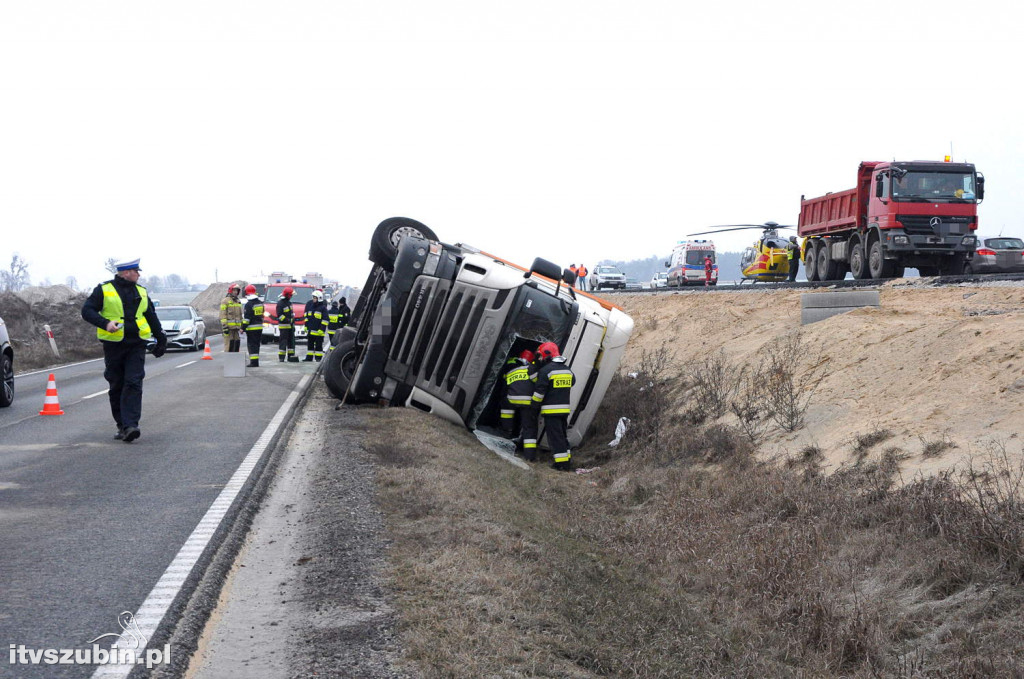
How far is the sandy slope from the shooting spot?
7090mm

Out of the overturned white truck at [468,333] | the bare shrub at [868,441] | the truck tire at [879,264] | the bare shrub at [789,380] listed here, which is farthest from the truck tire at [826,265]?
the bare shrub at [868,441]

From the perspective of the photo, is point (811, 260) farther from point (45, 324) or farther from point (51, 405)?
point (45, 324)

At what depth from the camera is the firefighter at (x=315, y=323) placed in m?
19.9

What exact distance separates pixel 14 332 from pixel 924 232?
88.0 feet

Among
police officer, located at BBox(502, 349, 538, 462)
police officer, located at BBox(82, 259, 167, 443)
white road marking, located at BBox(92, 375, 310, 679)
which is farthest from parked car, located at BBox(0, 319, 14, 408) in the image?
police officer, located at BBox(502, 349, 538, 462)

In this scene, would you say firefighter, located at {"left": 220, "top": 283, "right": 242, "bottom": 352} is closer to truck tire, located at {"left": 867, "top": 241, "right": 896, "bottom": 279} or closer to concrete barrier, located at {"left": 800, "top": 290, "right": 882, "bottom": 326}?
concrete barrier, located at {"left": 800, "top": 290, "right": 882, "bottom": 326}

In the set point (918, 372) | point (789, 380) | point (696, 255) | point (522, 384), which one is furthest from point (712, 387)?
point (696, 255)

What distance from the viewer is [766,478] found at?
7922 mm

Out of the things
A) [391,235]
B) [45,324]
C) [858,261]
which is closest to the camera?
[391,235]

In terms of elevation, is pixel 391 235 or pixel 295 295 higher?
pixel 391 235

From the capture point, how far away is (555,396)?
34.6ft

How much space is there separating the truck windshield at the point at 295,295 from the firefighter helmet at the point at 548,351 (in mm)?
20271

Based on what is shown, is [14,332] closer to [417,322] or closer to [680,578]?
[417,322]

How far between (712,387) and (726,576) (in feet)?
18.1
